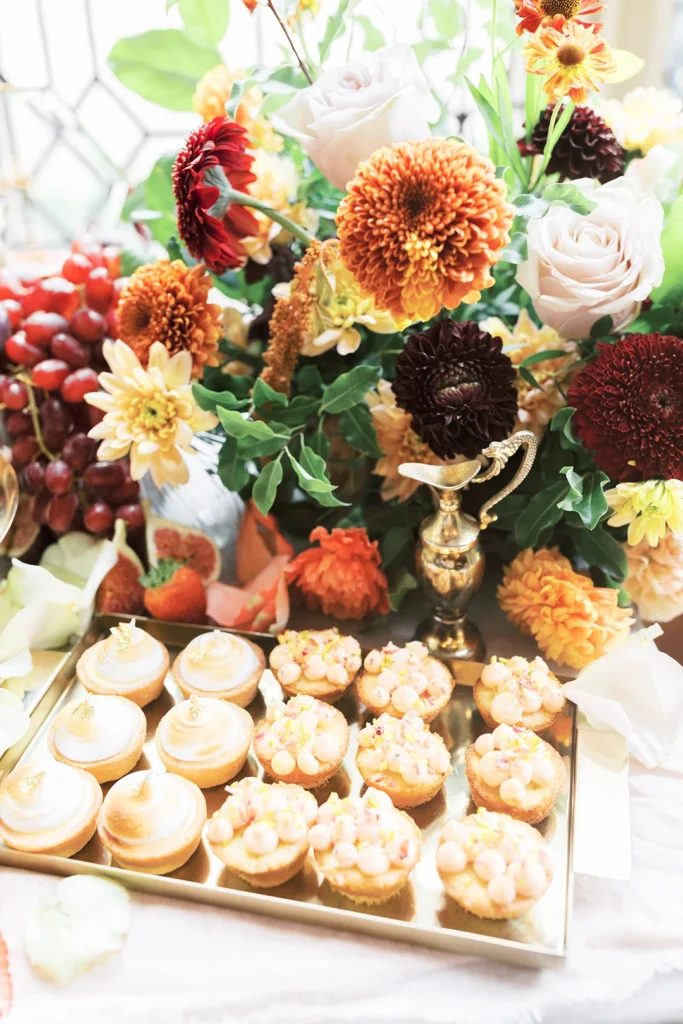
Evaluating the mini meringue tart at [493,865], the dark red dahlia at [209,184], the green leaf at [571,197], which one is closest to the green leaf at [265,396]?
the dark red dahlia at [209,184]

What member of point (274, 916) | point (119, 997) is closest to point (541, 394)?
point (274, 916)

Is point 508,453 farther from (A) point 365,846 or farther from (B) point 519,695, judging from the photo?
(A) point 365,846

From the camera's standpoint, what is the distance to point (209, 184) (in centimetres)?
87

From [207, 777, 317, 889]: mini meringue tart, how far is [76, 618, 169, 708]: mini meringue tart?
19cm

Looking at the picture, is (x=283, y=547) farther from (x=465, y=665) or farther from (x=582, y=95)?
(x=582, y=95)

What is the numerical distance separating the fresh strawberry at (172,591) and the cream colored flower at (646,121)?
70 centimetres

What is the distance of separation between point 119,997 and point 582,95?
870 millimetres

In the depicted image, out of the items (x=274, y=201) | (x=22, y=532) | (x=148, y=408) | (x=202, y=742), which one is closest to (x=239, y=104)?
(x=274, y=201)

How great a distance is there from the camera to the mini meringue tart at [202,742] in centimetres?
86

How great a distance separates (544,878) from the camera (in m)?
0.73

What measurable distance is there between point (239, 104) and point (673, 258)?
490 mm

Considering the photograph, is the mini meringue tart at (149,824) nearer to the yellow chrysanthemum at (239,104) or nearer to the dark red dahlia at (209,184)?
the dark red dahlia at (209,184)

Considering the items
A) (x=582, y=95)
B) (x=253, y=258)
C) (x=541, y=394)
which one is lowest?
(x=541, y=394)

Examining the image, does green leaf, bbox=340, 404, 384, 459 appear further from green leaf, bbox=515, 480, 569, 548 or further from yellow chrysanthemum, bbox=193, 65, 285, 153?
yellow chrysanthemum, bbox=193, 65, 285, 153
